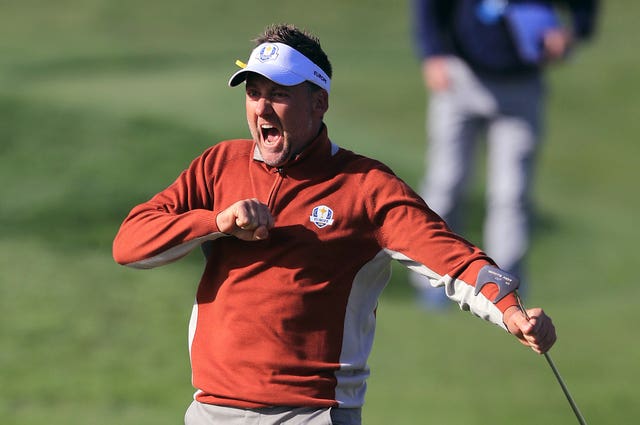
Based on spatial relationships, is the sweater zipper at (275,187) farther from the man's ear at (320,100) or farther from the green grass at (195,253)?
the green grass at (195,253)

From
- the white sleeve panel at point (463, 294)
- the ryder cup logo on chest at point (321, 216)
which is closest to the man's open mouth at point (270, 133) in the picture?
the ryder cup logo on chest at point (321, 216)

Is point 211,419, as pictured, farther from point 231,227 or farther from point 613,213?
point 613,213

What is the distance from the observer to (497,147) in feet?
34.1

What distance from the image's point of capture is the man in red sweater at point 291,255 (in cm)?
472

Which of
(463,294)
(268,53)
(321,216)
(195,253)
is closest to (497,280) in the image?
(463,294)

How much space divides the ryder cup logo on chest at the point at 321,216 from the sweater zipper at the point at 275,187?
14 cm

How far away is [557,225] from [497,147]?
3.87 metres

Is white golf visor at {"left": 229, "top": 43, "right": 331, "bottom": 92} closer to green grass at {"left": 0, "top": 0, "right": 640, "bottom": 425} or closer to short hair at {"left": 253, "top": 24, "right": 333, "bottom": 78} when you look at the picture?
short hair at {"left": 253, "top": 24, "right": 333, "bottom": 78}

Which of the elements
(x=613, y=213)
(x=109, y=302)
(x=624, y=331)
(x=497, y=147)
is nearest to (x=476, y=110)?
(x=497, y=147)

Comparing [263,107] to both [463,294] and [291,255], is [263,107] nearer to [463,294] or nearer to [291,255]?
[291,255]

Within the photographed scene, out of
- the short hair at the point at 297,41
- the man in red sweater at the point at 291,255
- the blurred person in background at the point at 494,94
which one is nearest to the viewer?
the man in red sweater at the point at 291,255

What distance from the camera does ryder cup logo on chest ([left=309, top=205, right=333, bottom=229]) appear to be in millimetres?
4785

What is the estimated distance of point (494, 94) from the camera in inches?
403

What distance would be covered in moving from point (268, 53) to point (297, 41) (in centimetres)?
19
